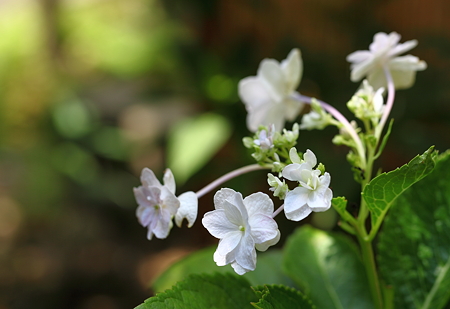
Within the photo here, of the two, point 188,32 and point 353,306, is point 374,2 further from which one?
point 353,306

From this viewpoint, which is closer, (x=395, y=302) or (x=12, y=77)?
(x=395, y=302)

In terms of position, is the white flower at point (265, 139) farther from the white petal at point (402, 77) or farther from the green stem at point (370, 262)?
the white petal at point (402, 77)

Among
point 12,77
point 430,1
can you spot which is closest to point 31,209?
point 12,77

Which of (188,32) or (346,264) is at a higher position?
(188,32)

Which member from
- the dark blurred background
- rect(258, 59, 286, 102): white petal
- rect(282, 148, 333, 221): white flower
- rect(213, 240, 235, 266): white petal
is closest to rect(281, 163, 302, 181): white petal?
rect(282, 148, 333, 221): white flower

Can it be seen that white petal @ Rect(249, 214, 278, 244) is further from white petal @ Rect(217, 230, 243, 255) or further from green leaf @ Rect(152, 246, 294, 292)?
green leaf @ Rect(152, 246, 294, 292)

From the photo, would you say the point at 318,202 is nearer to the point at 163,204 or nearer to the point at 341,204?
the point at 341,204
